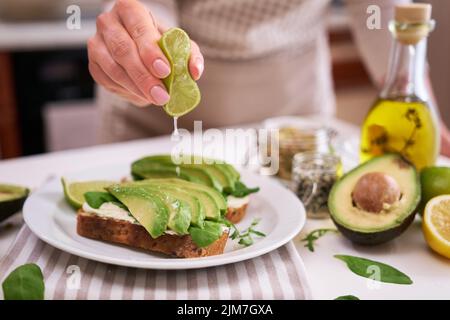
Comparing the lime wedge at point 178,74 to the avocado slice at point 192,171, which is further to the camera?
the avocado slice at point 192,171

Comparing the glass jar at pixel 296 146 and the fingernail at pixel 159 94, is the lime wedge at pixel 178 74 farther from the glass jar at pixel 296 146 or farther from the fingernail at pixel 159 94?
the glass jar at pixel 296 146

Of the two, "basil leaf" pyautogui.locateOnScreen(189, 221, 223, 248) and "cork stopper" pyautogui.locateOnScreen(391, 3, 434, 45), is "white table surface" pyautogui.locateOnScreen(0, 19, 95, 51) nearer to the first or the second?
"cork stopper" pyautogui.locateOnScreen(391, 3, 434, 45)

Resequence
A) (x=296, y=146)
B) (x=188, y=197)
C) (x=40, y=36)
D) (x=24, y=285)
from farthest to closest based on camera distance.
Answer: (x=40, y=36), (x=296, y=146), (x=188, y=197), (x=24, y=285)

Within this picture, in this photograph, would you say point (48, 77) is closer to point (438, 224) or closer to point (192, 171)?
point (192, 171)

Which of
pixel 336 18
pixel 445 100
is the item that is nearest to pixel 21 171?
pixel 445 100

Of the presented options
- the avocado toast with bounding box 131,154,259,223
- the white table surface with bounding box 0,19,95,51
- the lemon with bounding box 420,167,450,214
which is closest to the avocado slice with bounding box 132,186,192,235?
the avocado toast with bounding box 131,154,259,223

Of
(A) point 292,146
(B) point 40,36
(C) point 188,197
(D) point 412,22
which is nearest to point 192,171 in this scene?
(C) point 188,197

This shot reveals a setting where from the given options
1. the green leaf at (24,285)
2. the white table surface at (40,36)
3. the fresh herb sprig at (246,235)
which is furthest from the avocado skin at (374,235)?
the white table surface at (40,36)
